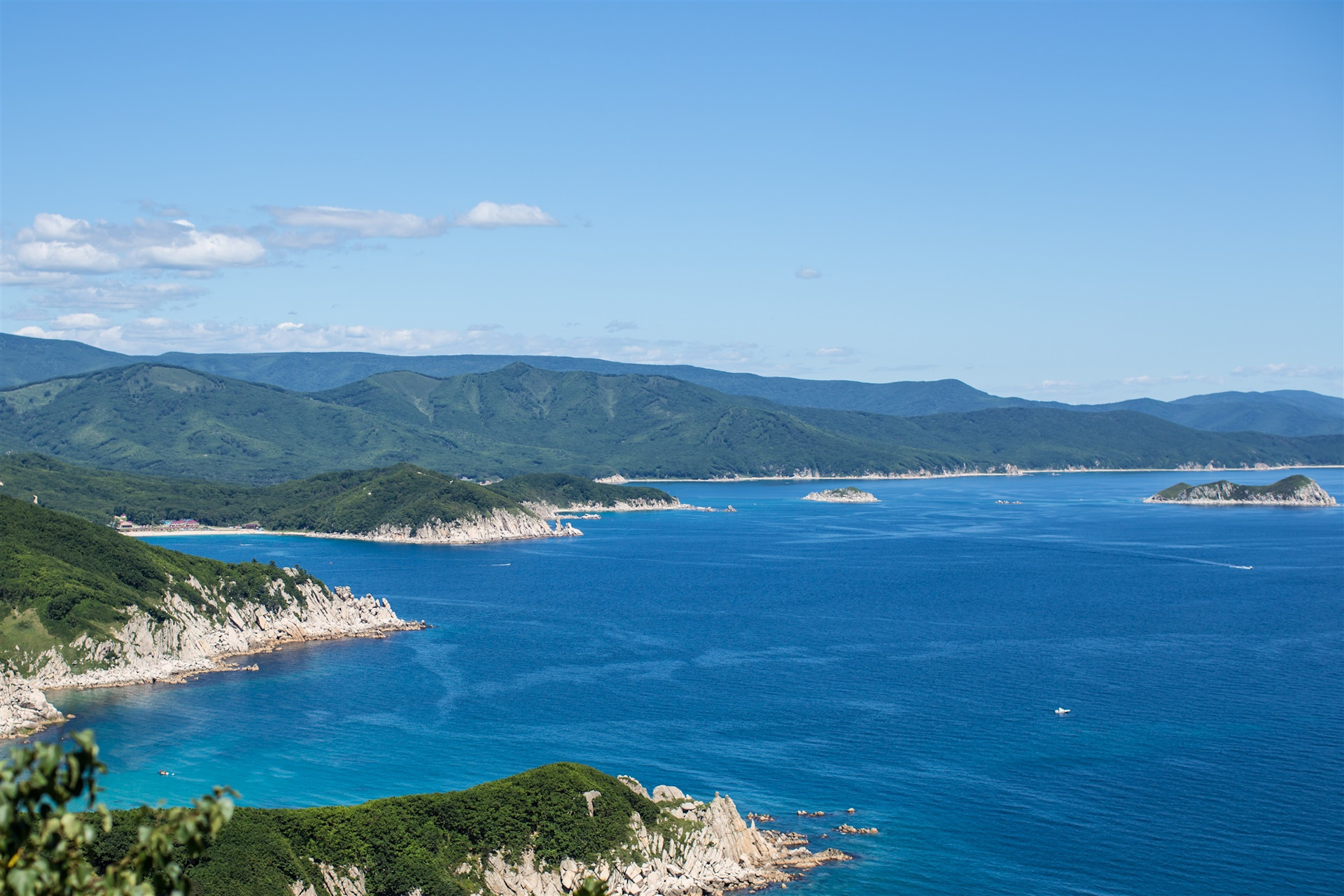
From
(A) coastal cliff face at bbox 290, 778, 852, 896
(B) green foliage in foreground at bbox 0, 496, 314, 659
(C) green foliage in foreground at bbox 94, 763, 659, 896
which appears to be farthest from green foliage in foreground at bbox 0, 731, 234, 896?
(B) green foliage in foreground at bbox 0, 496, 314, 659

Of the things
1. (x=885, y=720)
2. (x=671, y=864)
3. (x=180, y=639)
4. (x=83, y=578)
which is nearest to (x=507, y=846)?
(x=671, y=864)

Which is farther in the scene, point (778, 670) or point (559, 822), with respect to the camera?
point (778, 670)

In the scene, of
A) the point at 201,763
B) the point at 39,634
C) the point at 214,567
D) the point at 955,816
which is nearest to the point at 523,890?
the point at 955,816

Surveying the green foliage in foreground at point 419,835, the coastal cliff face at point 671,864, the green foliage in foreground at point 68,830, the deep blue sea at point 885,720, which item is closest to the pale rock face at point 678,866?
the coastal cliff face at point 671,864

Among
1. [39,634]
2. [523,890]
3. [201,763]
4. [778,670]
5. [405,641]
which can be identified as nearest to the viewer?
[523,890]

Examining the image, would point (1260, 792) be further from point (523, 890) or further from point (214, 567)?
point (214, 567)
